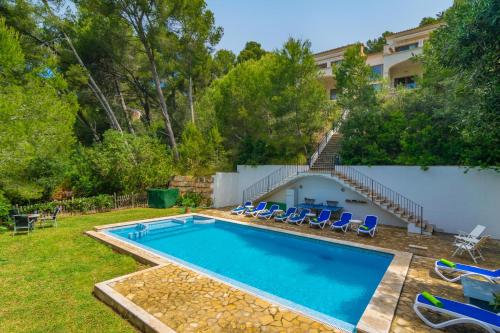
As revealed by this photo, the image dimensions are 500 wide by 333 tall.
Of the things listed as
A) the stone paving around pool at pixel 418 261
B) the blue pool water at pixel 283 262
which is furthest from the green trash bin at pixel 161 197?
the stone paving around pool at pixel 418 261

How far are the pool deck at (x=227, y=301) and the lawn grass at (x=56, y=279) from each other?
0.44 m

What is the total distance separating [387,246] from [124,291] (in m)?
9.07

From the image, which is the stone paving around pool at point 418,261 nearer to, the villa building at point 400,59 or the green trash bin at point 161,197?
the green trash bin at point 161,197

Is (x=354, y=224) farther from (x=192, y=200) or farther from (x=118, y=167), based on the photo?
(x=118, y=167)

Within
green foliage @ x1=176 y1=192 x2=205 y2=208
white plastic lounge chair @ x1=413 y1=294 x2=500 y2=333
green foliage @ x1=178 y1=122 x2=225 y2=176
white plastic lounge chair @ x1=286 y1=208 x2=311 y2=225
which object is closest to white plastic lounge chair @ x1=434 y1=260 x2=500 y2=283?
white plastic lounge chair @ x1=413 y1=294 x2=500 y2=333

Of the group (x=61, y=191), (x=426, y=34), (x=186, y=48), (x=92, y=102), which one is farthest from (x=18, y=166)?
(x=426, y=34)

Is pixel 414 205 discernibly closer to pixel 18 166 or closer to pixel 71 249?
pixel 71 249

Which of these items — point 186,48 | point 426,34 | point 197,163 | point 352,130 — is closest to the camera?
point 352,130

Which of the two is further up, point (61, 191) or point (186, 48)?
point (186, 48)

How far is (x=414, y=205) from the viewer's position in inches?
504

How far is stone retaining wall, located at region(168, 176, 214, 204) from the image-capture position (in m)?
18.7

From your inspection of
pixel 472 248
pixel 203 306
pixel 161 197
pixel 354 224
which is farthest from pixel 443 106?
pixel 161 197

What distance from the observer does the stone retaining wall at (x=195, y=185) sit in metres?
18.7

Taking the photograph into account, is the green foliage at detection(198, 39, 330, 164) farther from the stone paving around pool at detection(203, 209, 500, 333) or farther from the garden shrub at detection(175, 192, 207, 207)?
the stone paving around pool at detection(203, 209, 500, 333)
